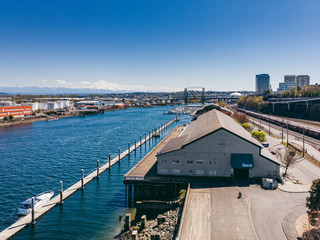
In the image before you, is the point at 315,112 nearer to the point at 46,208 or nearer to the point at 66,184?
the point at 66,184

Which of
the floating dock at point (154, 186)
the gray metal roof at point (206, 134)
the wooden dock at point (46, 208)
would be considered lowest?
the wooden dock at point (46, 208)

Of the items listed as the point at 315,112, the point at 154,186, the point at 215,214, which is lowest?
the point at 154,186

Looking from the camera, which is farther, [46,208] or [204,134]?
[204,134]

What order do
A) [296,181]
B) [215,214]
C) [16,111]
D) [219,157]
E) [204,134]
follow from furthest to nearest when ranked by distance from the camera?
[16,111]
[204,134]
[219,157]
[296,181]
[215,214]

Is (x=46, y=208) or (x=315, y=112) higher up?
(x=315, y=112)

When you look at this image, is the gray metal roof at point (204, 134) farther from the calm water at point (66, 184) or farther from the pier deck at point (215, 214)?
the calm water at point (66, 184)

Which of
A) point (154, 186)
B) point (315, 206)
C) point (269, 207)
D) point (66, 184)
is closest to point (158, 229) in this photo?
point (154, 186)

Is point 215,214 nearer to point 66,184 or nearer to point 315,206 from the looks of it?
point 315,206

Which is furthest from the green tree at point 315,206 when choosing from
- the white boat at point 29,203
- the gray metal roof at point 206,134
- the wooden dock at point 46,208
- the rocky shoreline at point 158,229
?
the white boat at point 29,203

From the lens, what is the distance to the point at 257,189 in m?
23.6

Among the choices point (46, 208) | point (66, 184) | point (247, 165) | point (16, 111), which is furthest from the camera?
point (16, 111)

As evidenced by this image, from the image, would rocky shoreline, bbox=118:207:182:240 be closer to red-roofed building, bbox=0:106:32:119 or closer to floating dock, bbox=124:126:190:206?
floating dock, bbox=124:126:190:206

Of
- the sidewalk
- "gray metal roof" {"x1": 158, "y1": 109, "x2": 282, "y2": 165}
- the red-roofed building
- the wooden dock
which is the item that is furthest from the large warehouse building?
the red-roofed building

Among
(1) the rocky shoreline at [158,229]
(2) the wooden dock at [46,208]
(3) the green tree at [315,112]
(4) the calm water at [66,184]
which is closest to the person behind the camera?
(1) the rocky shoreline at [158,229]
